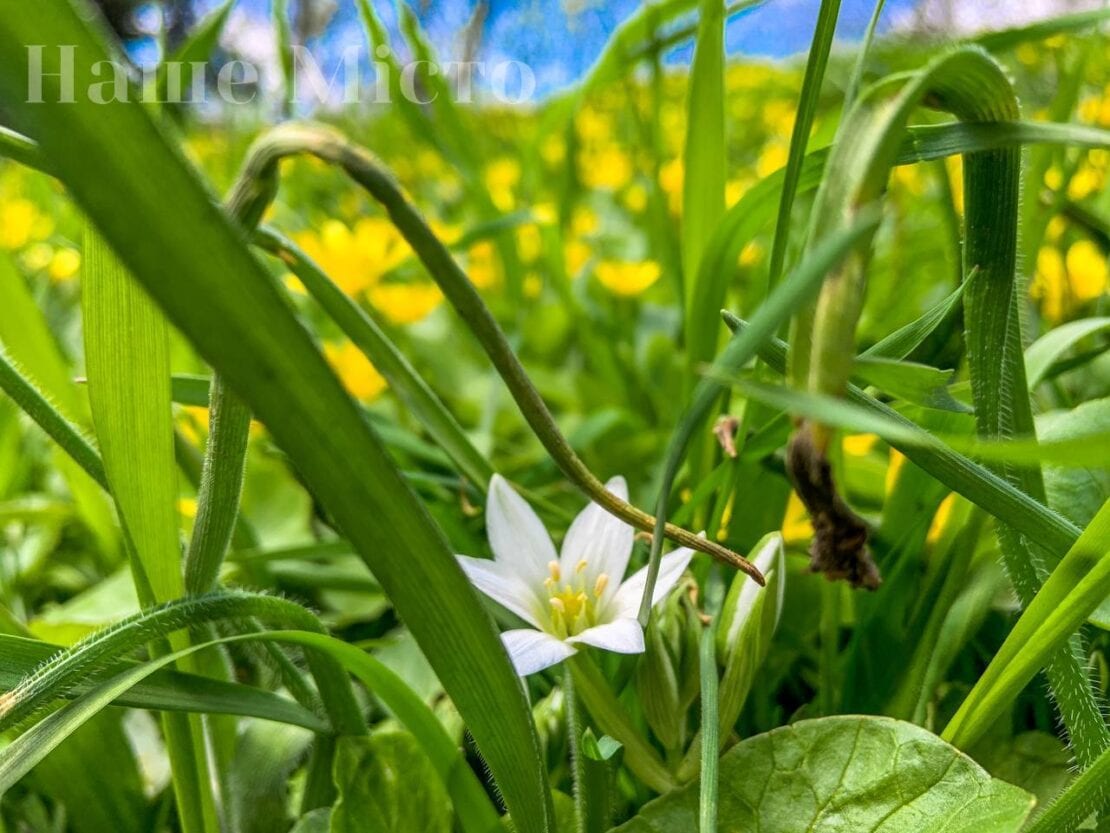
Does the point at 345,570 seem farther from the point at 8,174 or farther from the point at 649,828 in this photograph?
the point at 8,174

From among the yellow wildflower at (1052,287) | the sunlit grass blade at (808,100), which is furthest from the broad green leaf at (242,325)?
the yellow wildflower at (1052,287)

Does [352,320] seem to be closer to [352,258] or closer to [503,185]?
[352,258]

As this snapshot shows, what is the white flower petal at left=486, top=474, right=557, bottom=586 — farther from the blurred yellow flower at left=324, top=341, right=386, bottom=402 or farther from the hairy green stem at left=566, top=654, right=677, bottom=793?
the blurred yellow flower at left=324, top=341, right=386, bottom=402

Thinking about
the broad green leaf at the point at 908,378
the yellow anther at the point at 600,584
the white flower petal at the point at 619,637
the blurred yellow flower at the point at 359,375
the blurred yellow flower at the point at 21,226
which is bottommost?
the yellow anther at the point at 600,584

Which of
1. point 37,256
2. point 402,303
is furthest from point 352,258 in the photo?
point 37,256

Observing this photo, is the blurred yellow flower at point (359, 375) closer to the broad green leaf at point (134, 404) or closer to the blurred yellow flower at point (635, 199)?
the broad green leaf at point (134, 404)

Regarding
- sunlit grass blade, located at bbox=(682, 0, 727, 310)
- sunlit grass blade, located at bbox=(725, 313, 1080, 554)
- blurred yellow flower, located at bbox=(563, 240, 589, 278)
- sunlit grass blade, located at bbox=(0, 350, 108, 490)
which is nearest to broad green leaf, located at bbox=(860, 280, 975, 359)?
sunlit grass blade, located at bbox=(725, 313, 1080, 554)
